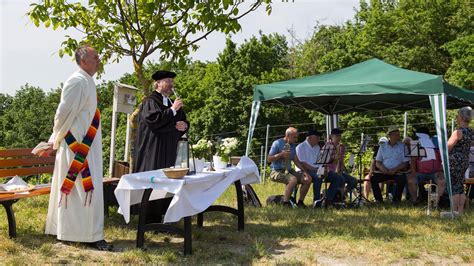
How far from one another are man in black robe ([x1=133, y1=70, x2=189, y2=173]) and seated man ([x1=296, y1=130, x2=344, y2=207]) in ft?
10.5

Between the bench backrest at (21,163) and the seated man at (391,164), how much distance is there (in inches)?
205

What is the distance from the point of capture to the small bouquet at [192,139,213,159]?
5.54 m

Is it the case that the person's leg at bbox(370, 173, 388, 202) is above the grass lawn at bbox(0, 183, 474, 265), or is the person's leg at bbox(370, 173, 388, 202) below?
above

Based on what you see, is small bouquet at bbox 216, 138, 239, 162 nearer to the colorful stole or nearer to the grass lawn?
the grass lawn

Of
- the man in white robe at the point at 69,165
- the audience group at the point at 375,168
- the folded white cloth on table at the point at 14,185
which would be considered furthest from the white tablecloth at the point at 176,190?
the audience group at the point at 375,168

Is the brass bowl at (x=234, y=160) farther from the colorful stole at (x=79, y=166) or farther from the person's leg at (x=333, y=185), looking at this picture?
the person's leg at (x=333, y=185)

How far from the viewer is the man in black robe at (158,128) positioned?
543 centimetres

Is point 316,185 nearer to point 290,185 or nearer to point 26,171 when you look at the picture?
point 290,185

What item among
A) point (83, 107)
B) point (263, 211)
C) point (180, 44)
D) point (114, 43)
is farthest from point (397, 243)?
point (114, 43)

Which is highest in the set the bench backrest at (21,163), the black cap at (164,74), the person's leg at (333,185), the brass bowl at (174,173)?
the black cap at (164,74)

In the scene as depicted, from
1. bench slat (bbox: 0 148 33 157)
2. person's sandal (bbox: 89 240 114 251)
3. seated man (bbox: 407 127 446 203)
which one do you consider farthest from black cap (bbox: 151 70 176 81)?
seated man (bbox: 407 127 446 203)

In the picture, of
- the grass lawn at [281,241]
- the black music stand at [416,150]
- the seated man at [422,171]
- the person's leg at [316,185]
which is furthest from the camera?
the seated man at [422,171]

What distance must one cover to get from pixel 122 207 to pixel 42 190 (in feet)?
3.69

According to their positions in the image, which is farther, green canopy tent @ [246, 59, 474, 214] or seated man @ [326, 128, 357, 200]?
seated man @ [326, 128, 357, 200]
